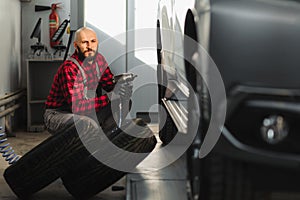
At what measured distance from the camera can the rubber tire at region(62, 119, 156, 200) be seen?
2.89 meters

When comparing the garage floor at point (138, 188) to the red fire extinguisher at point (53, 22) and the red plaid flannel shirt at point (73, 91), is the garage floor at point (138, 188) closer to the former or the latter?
the red plaid flannel shirt at point (73, 91)

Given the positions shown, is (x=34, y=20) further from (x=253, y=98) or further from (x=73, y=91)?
(x=253, y=98)

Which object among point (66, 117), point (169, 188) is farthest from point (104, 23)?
point (169, 188)

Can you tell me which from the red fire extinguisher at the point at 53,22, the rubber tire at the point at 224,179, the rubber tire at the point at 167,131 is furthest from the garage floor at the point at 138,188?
the red fire extinguisher at the point at 53,22

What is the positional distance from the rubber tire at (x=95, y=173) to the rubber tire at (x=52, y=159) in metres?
0.09

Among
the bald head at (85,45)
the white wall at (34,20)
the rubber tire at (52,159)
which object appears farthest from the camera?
the white wall at (34,20)

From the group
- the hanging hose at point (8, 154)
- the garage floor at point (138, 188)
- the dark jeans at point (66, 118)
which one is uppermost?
the dark jeans at point (66, 118)

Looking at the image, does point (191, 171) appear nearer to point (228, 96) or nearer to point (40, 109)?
point (228, 96)

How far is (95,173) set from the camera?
291cm

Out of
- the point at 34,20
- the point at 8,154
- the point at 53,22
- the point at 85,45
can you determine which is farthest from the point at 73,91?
the point at 34,20

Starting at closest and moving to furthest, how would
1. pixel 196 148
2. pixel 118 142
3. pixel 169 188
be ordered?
1. pixel 196 148
2. pixel 118 142
3. pixel 169 188

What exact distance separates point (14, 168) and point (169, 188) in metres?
0.96

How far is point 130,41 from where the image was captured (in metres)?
6.02

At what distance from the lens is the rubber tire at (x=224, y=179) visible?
1.21 metres
